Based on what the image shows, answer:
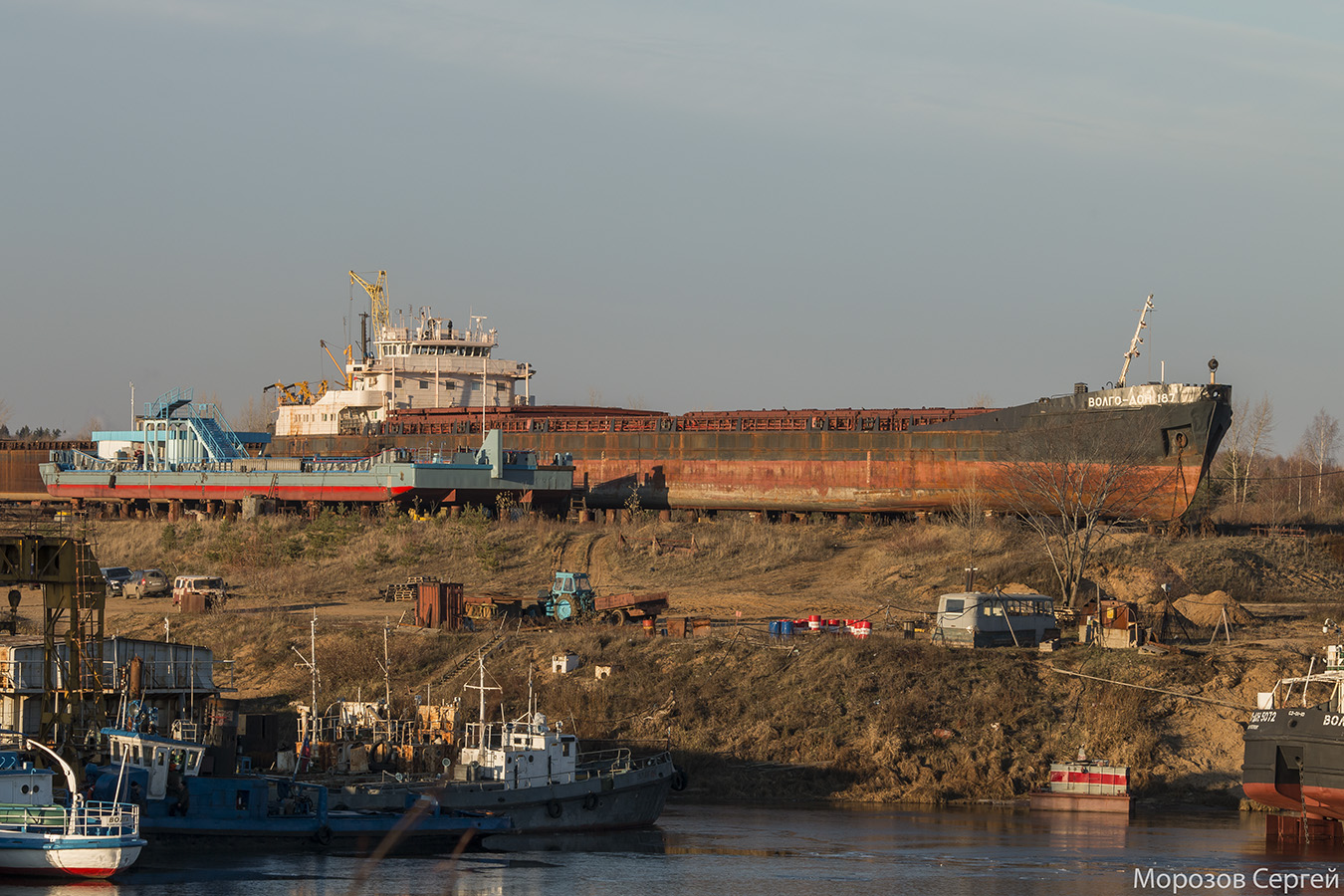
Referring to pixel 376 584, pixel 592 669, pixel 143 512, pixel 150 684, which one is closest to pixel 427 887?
pixel 150 684

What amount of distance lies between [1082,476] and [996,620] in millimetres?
11938

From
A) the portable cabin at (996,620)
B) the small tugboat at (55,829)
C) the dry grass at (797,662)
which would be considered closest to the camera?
the small tugboat at (55,829)

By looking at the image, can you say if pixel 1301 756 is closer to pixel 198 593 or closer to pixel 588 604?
pixel 588 604

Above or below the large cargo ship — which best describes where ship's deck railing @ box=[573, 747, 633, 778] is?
below

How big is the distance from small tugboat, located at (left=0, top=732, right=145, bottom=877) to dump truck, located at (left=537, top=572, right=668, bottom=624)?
19464 millimetres

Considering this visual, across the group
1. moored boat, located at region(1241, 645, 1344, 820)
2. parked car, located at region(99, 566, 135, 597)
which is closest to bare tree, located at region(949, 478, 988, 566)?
moored boat, located at region(1241, 645, 1344, 820)

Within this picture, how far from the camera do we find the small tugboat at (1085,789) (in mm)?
35500

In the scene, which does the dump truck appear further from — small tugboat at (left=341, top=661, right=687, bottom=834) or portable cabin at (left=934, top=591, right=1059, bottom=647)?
small tugboat at (left=341, top=661, right=687, bottom=834)

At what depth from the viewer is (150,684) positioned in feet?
120

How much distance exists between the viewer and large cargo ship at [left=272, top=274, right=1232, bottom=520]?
2265 inches

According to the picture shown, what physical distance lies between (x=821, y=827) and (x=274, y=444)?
6230 centimetres

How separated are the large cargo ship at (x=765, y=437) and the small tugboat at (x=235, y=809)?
33.2 meters

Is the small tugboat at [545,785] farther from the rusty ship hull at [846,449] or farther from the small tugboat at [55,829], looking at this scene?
the rusty ship hull at [846,449]

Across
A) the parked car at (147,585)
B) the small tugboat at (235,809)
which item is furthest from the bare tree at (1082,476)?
the parked car at (147,585)
